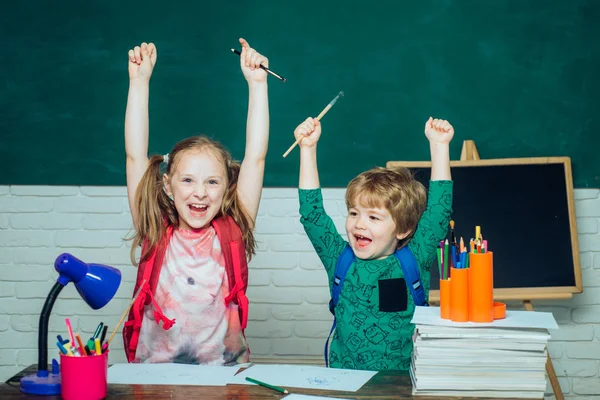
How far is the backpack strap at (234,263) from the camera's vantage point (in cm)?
238

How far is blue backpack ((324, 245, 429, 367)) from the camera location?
2.29m

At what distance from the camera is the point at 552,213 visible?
11.3ft

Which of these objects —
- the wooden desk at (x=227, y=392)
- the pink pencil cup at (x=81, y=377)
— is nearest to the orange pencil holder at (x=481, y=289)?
the wooden desk at (x=227, y=392)

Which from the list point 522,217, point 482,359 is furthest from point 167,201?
point 522,217

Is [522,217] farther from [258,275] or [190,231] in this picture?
[190,231]

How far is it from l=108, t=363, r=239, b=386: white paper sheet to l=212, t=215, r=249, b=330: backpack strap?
0.39 metres

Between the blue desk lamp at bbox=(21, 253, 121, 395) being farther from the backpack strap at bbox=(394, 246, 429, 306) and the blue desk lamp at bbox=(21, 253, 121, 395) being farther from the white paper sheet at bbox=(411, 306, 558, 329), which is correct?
the backpack strap at bbox=(394, 246, 429, 306)

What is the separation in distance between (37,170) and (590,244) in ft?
8.38

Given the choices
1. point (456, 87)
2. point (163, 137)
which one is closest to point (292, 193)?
point (163, 137)

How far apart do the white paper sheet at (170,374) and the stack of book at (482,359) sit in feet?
1.53

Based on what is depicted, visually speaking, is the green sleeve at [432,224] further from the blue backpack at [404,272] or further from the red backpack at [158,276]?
the red backpack at [158,276]

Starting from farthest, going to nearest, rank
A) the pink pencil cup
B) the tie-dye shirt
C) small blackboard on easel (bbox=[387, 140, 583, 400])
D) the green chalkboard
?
the green chalkboard
small blackboard on easel (bbox=[387, 140, 583, 400])
the tie-dye shirt
the pink pencil cup

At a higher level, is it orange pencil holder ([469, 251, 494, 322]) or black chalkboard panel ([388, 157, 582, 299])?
black chalkboard panel ([388, 157, 582, 299])

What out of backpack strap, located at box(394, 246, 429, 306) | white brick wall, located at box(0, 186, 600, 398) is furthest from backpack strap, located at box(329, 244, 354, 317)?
white brick wall, located at box(0, 186, 600, 398)
